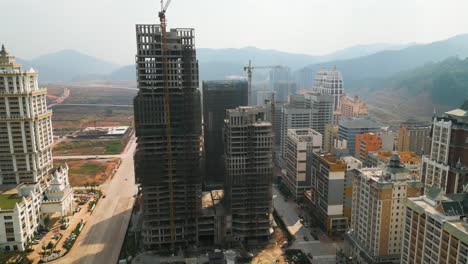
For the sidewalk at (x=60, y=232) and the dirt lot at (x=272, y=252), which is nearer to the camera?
the dirt lot at (x=272, y=252)

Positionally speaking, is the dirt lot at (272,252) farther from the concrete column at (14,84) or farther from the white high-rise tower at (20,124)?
the concrete column at (14,84)

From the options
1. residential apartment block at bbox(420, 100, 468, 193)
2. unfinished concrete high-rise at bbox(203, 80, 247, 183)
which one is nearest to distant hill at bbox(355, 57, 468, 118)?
unfinished concrete high-rise at bbox(203, 80, 247, 183)

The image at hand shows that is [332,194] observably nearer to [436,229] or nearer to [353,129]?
[436,229]

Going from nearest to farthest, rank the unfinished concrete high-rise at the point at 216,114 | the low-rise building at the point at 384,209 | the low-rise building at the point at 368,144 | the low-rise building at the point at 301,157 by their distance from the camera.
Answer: the low-rise building at the point at 384,209, the low-rise building at the point at 301,157, the low-rise building at the point at 368,144, the unfinished concrete high-rise at the point at 216,114

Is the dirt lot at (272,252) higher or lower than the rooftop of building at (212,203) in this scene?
lower

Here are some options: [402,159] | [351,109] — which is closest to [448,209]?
[402,159]

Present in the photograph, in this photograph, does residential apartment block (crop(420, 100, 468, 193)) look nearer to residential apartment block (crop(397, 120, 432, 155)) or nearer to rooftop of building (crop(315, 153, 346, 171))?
rooftop of building (crop(315, 153, 346, 171))

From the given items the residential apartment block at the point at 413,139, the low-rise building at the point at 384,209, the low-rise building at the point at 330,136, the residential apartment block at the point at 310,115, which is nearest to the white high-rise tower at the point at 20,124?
the residential apartment block at the point at 310,115
